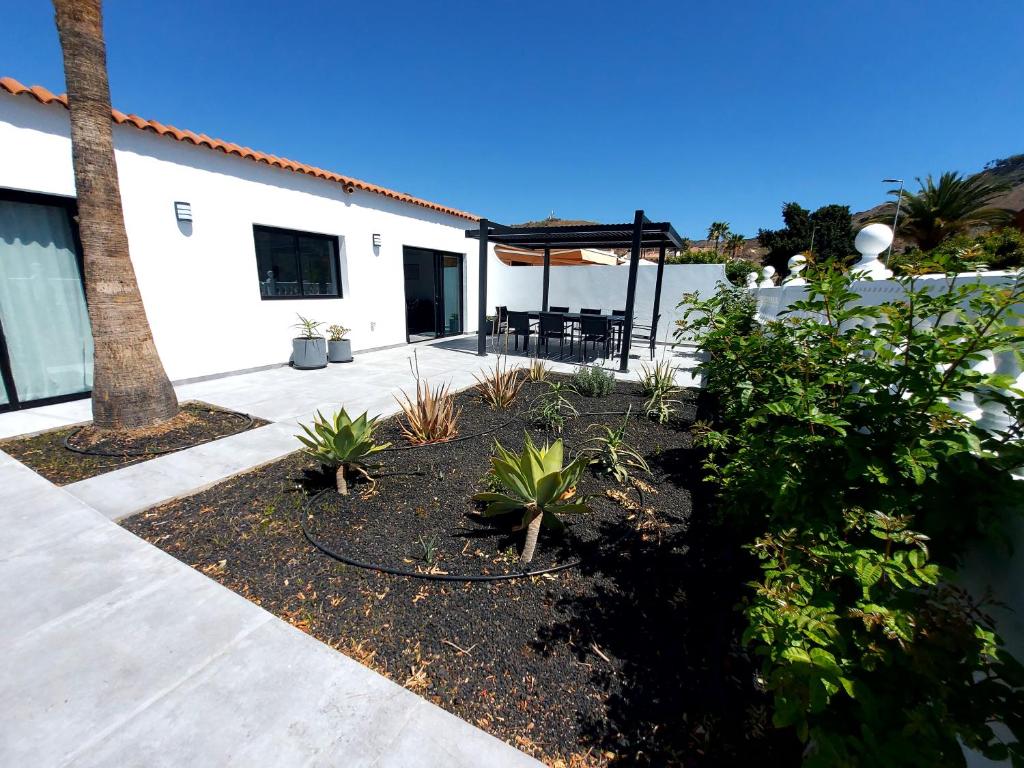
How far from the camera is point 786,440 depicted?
4.43 feet

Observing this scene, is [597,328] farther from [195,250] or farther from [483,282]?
[195,250]

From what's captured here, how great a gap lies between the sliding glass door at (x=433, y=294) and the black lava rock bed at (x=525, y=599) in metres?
8.18

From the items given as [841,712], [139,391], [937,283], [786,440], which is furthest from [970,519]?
[139,391]

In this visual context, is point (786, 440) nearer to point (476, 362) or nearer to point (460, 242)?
point (476, 362)

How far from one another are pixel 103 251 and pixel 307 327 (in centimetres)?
346

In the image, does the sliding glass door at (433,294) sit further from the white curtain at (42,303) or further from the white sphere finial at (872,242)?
the white sphere finial at (872,242)

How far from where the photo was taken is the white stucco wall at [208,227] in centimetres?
468

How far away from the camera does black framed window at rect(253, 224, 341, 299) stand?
22.9 feet

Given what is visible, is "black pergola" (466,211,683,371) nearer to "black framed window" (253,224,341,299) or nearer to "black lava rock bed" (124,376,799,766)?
"black framed window" (253,224,341,299)

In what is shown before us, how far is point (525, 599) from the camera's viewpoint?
213cm

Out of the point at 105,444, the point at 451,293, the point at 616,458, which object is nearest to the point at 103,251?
the point at 105,444

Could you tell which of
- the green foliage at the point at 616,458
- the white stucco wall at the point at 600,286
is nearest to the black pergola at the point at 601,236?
the white stucco wall at the point at 600,286

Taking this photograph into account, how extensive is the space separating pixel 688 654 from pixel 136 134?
25.8ft

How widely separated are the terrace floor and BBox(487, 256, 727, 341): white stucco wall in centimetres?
1085
